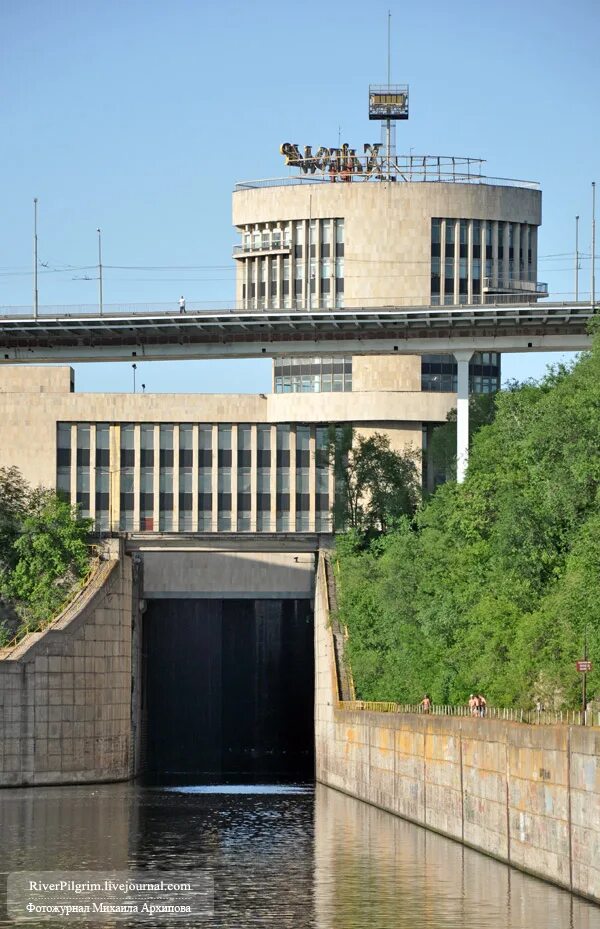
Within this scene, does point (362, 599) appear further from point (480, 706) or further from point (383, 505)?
point (480, 706)

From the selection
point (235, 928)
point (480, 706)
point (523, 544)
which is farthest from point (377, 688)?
point (235, 928)

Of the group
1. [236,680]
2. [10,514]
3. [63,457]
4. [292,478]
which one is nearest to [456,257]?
[292,478]

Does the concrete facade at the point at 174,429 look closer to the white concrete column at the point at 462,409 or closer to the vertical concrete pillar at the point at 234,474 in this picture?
the vertical concrete pillar at the point at 234,474

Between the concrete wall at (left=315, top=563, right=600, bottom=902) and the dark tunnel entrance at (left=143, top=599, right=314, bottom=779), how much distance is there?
31969mm

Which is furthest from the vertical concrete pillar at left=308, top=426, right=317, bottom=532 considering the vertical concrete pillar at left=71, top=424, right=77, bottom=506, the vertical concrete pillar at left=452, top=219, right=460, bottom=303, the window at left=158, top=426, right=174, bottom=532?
the vertical concrete pillar at left=452, top=219, right=460, bottom=303

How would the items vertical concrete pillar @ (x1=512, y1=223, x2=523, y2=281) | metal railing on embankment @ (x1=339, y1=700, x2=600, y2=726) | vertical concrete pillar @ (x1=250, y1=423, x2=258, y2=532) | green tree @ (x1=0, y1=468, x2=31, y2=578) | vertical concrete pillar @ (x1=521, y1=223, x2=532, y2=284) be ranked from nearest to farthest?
1. metal railing on embankment @ (x1=339, y1=700, x2=600, y2=726)
2. green tree @ (x1=0, y1=468, x2=31, y2=578)
3. vertical concrete pillar @ (x1=250, y1=423, x2=258, y2=532)
4. vertical concrete pillar @ (x1=512, y1=223, x2=523, y2=281)
5. vertical concrete pillar @ (x1=521, y1=223, x2=532, y2=284)

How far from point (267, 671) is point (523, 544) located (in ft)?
159

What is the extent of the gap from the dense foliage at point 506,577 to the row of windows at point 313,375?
4476 cm

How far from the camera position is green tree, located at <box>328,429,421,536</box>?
113 metres

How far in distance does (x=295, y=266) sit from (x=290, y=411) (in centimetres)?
2274

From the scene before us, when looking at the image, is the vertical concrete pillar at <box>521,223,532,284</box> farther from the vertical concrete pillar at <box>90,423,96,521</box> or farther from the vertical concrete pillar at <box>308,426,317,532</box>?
the vertical concrete pillar at <box>90,423,96,521</box>

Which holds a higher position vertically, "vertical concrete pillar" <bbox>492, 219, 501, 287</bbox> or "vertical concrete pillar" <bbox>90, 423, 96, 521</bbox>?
"vertical concrete pillar" <bbox>492, 219, 501, 287</bbox>

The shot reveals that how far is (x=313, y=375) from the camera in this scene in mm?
142750

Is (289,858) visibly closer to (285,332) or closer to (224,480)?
(285,332)
